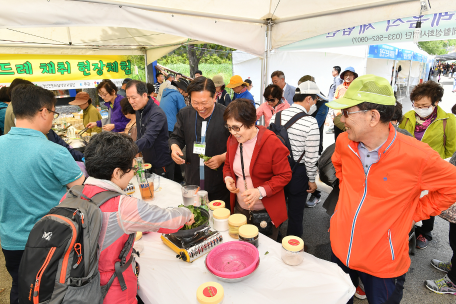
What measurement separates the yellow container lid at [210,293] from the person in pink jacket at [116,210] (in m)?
0.33

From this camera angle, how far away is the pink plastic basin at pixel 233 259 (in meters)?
1.27

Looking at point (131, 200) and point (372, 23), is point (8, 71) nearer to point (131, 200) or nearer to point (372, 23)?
point (131, 200)

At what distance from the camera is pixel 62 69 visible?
525cm

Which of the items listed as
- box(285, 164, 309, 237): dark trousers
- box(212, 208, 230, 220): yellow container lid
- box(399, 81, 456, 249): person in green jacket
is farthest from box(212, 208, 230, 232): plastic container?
box(399, 81, 456, 249): person in green jacket

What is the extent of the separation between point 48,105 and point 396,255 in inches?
90.7

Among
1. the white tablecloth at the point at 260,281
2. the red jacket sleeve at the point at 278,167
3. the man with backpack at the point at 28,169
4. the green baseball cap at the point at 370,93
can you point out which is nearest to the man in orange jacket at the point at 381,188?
the green baseball cap at the point at 370,93

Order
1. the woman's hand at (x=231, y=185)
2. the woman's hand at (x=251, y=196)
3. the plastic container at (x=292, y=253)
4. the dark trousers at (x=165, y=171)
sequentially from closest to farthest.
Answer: the plastic container at (x=292, y=253)
the woman's hand at (x=251, y=196)
the woman's hand at (x=231, y=185)
the dark trousers at (x=165, y=171)

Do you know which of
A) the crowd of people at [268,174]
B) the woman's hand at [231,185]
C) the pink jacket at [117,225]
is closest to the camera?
the pink jacket at [117,225]

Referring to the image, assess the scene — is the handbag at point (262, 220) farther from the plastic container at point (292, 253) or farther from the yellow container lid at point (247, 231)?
the plastic container at point (292, 253)

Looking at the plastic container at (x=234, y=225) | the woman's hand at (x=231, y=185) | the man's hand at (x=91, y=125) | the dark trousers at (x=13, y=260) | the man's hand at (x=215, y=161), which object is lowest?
the dark trousers at (x=13, y=260)

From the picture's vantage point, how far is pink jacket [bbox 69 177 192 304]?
1057mm

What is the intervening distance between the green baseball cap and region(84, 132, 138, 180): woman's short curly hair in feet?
3.56

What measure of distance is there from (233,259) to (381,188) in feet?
2.97

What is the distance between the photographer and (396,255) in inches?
53.0
